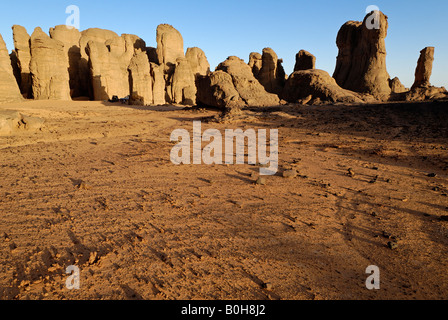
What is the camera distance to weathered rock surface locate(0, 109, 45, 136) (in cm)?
758

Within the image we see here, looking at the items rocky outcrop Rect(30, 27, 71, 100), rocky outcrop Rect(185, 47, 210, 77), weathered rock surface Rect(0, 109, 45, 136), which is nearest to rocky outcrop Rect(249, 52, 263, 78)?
rocky outcrop Rect(185, 47, 210, 77)

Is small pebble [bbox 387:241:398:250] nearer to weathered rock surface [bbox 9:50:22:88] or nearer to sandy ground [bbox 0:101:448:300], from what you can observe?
sandy ground [bbox 0:101:448:300]

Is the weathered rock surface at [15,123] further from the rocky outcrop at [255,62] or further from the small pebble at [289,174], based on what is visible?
the rocky outcrop at [255,62]

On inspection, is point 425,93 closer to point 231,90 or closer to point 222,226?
point 231,90

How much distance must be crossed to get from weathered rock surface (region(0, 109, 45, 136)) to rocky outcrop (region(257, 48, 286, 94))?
2120 centimetres

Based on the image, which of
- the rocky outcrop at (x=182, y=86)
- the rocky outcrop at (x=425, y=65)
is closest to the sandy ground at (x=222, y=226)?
the rocky outcrop at (x=425, y=65)

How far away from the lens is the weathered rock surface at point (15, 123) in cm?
758

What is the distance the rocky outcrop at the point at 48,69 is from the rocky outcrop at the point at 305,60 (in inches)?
877
